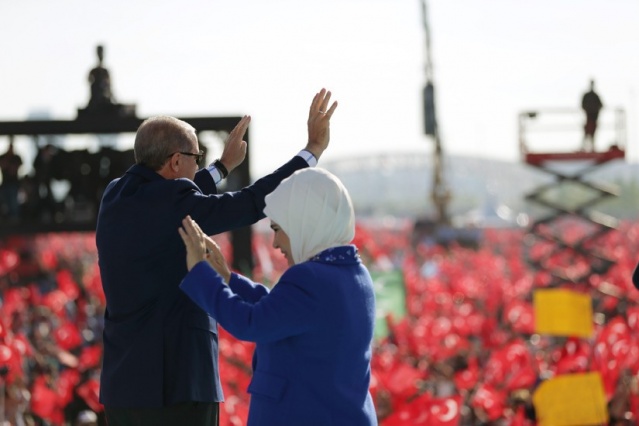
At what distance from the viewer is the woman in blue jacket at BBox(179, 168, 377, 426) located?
281cm

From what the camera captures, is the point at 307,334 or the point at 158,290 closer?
the point at 307,334

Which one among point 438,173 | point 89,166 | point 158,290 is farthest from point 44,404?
point 438,173

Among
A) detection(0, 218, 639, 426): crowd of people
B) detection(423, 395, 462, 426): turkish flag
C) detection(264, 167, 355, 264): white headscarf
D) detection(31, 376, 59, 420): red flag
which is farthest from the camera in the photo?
detection(31, 376, 59, 420): red flag

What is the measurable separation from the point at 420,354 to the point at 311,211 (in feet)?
29.7

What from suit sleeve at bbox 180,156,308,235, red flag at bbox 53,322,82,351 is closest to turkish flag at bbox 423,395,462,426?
suit sleeve at bbox 180,156,308,235

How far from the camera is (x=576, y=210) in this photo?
57.8 ft

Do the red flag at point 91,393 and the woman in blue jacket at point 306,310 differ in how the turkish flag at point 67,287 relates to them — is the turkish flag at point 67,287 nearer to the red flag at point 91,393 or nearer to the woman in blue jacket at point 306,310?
the red flag at point 91,393

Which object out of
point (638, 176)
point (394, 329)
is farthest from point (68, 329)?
point (638, 176)

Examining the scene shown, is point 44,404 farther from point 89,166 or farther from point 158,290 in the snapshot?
point 158,290

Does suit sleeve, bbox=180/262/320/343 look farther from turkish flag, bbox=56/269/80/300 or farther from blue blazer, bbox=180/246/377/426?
turkish flag, bbox=56/269/80/300

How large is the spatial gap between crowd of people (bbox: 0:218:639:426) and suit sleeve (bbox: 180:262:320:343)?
3.68m

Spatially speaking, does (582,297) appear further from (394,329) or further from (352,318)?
(352,318)

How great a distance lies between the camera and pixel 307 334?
2865mm

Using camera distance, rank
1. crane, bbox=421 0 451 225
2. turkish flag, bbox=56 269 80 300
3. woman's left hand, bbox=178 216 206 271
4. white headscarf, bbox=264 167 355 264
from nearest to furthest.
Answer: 1. white headscarf, bbox=264 167 355 264
2. woman's left hand, bbox=178 216 206 271
3. turkish flag, bbox=56 269 80 300
4. crane, bbox=421 0 451 225
